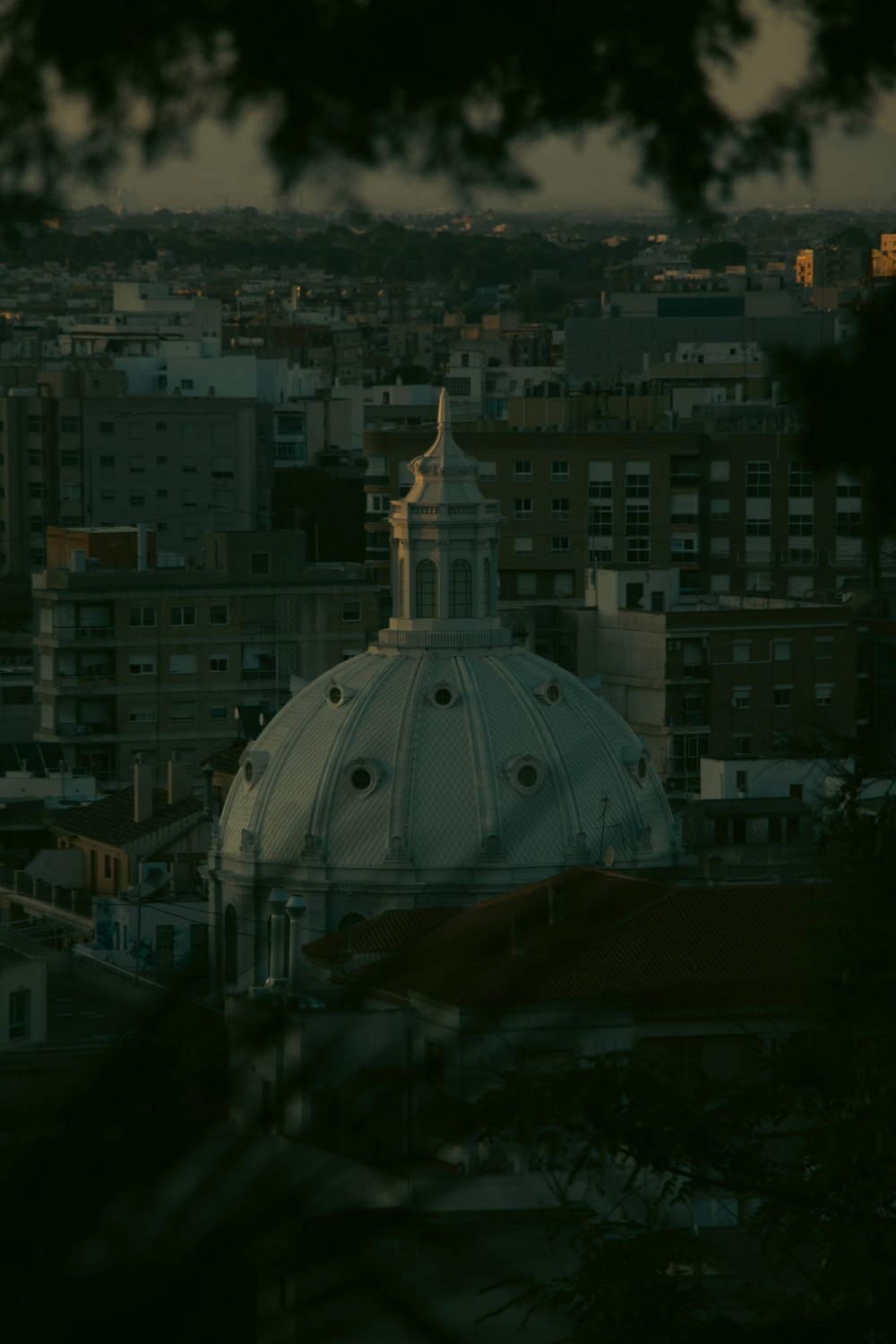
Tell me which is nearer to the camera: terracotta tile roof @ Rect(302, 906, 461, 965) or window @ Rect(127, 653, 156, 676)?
terracotta tile roof @ Rect(302, 906, 461, 965)

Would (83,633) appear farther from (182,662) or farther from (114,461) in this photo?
(114,461)

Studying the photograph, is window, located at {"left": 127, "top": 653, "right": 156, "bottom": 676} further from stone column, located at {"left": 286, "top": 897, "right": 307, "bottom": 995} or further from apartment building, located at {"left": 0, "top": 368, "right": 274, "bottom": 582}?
apartment building, located at {"left": 0, "top": 368, "right": 274, "bottom": 582}

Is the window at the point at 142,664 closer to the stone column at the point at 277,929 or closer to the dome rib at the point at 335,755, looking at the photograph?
the dome rib at the point at 335,755

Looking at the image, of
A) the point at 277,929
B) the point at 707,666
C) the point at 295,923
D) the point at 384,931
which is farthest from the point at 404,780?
→ the point at 707,666

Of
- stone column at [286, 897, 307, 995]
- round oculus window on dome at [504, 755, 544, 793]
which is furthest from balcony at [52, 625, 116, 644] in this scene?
stone column at [286, 897, 307, 995]

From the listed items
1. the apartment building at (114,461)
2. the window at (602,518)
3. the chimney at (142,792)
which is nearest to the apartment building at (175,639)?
the chimney at (142,792)

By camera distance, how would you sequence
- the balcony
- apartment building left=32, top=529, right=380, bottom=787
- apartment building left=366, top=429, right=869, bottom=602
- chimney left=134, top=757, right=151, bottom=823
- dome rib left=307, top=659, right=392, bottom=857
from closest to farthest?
dome rib left=307, top=659, right=392, bottom=857
chimney left=134, top=757, right=151, bottom=823
the balcony
apartment building left=32, top=529, right=380, bottom=787
apartment building left=366, top=429, right=869, bottom=602
